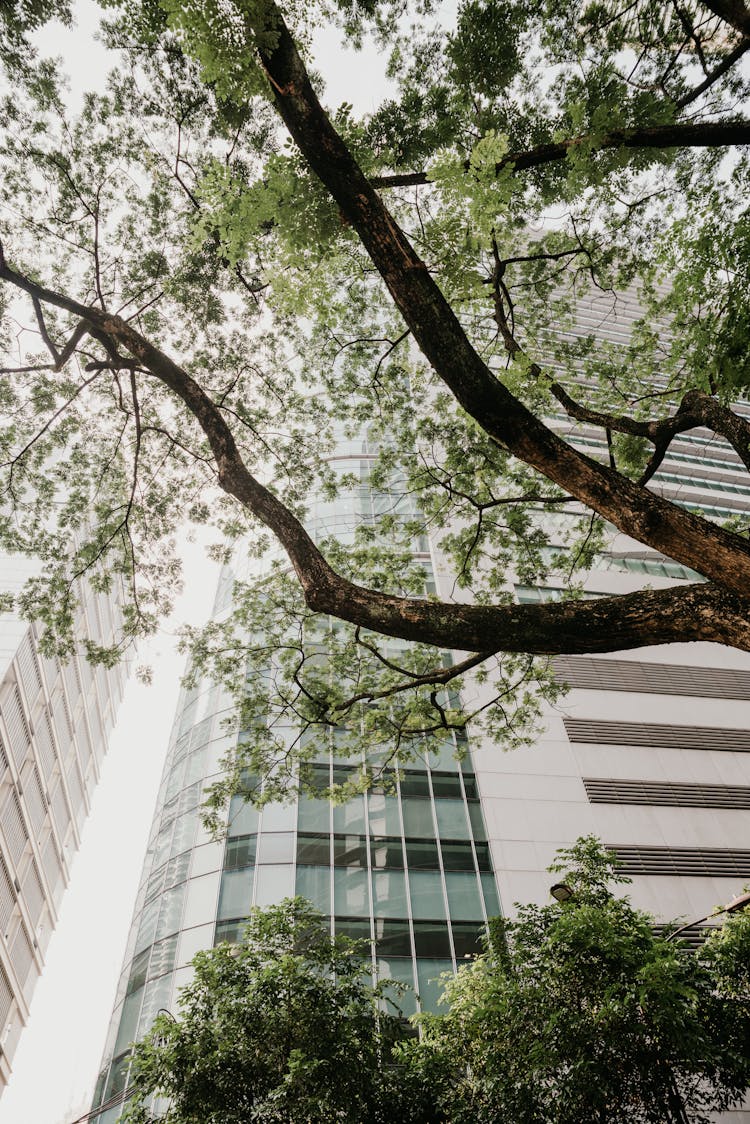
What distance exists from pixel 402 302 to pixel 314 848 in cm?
1410

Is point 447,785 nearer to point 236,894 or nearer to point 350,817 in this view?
point 350,817

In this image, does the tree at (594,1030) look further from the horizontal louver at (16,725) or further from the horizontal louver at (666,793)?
the horizontal louver at (16,725)

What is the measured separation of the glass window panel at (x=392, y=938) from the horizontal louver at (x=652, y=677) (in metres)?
9.47

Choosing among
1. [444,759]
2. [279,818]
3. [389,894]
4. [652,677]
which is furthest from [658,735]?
[279,818]

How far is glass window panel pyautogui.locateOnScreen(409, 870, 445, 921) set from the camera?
1353 cm

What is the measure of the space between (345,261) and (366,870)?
→ 13397mm

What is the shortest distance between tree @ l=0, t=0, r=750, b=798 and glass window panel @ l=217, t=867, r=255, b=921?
669 centimetres

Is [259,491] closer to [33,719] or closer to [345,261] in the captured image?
[345,261]

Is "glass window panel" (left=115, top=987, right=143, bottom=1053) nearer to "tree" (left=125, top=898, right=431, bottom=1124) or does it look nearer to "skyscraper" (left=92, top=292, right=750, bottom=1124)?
"skyscraper" (left=92, top=292, right=750, bottom=1124)

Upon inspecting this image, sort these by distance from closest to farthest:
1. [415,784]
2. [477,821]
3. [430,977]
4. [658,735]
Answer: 1. [430,977]
2. [477,821]
3. [415,784]
4. [658,735]

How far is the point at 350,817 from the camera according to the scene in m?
15.1

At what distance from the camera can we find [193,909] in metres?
14.0

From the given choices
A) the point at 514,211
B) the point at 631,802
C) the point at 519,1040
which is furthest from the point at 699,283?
the point at 631,802

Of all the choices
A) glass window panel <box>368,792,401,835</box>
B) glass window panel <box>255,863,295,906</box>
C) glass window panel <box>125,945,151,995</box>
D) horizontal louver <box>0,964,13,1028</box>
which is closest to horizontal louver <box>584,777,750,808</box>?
glass window panel <box>368,792,401,835</box>
